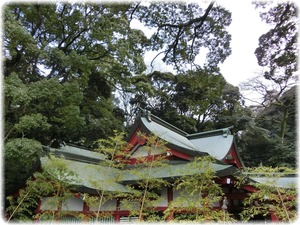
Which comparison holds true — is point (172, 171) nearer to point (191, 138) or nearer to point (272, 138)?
point (191, 138)

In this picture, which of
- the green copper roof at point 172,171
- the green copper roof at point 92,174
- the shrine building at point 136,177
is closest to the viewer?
the green copper roof at point 172,171

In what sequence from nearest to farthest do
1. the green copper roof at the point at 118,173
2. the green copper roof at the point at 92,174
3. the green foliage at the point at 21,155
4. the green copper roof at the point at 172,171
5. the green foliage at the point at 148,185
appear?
the green foliage at the point at 148,185 < the green copper roof at the point at 172,171 < the green copper roof at the point at 118,173 < the green copper roof at the point at 92,174 < the green foliage at the point at 21,155

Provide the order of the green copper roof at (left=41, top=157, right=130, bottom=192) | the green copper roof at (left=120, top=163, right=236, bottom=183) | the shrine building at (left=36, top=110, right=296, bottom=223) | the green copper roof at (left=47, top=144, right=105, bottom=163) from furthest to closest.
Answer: the green copper roof at (left=47, top=144, right=105, bottom=163) < the green copper roof at (left=41, top=157, right=130, bottom=192) < the shrine building at (left=36, top=110, right=296, bottom=223) < the green copper roof at (left=120, top=163, right=236, bottom=183)

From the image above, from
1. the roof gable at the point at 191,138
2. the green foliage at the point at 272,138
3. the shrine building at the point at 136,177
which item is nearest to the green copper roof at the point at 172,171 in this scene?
the shrine building at the point at 136,177

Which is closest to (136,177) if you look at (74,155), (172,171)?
(172,171)

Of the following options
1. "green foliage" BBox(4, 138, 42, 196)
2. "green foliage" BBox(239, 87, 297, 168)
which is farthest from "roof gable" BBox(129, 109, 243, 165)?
"green foliage" BBox(239, 87, 297, 168)

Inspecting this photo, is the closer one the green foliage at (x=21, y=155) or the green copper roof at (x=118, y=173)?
the green copper roof at (x=118, y=173)

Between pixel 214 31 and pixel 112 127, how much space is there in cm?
945

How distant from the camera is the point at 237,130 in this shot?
2275cm

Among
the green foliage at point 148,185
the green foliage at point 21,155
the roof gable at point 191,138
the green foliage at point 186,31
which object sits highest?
the green foliage at point 186,31

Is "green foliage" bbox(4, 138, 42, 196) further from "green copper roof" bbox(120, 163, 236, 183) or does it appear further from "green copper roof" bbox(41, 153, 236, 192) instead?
"green copper roof" bbox(120, 163, 236, 183)

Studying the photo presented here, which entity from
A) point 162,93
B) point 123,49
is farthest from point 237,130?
point 123,49

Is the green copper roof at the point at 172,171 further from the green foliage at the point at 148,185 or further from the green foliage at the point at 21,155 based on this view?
the green foliage at the point at 21,155

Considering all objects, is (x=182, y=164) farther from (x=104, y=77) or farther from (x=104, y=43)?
(x=104, y=77)
